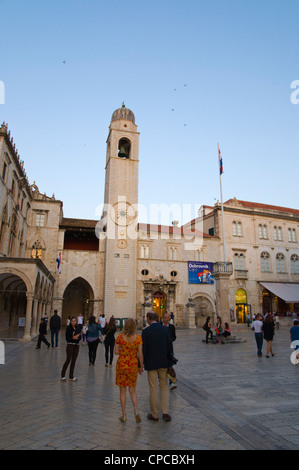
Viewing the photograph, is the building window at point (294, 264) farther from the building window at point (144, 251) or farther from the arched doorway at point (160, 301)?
the building window at point (144, 251)

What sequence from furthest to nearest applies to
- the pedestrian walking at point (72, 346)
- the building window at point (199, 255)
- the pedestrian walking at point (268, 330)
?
the building window at point (199, 255), the pedestrian walking at point (268, 330), the pedestrian walking at point (72, 346)

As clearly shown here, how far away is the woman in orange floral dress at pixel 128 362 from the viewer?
4773 millimetres

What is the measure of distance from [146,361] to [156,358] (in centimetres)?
18

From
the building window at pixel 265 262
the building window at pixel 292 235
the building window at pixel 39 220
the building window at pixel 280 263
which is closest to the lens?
the building window at pixel 39 220

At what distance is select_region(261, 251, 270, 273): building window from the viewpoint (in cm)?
3959

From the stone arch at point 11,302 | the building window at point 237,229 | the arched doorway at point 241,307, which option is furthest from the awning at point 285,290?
the stone arch at point 11,302

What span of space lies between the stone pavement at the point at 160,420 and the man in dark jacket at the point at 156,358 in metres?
0.38

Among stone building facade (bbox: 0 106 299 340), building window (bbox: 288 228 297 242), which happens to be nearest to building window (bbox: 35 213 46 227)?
stone building facade (bbox: 0 106 299 340)

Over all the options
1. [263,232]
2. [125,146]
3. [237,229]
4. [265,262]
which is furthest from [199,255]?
[125,146]

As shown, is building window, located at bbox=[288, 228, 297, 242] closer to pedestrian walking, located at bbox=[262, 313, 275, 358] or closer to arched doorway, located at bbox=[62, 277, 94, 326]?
arched doorway, located at bbox=[62, 277, 94, 326]

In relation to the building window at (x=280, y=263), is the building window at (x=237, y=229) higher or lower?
higher

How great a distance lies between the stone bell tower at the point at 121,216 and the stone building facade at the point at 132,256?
0.34 feet

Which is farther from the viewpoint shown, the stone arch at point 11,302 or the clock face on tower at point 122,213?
the clock face on tower at point 122,213

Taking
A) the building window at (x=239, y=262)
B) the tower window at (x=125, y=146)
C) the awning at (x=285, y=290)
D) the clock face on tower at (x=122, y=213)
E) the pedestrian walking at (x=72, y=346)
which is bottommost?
the pedestrian walking at (x=72, y=346)
